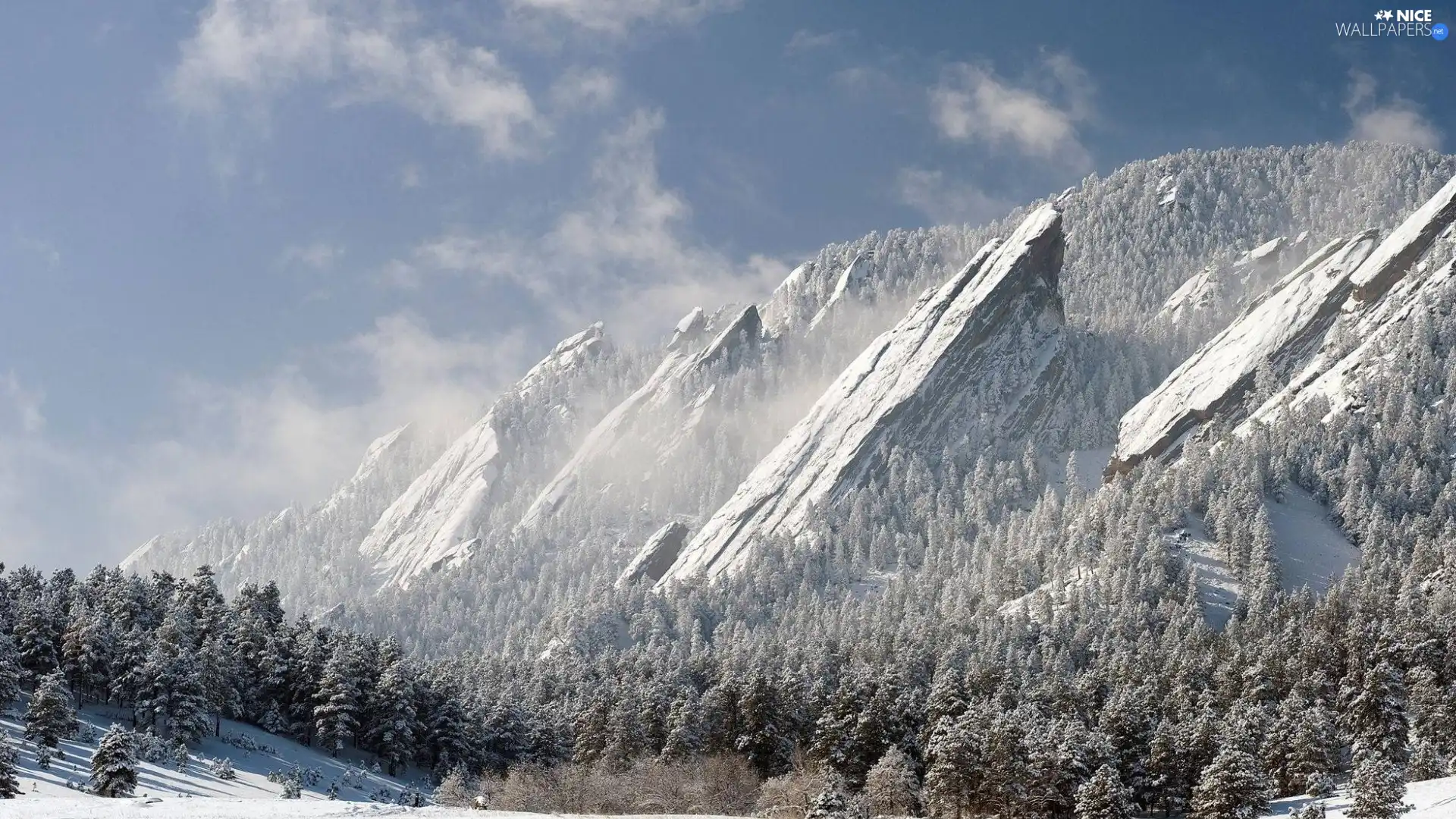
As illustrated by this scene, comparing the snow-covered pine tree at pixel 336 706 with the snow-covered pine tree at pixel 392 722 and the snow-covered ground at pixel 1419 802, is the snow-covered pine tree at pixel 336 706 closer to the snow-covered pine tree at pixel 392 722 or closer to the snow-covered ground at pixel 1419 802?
the snow-covered pine tree at pixel 392 722

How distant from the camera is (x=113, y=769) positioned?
72.4 m

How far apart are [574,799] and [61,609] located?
2276 inches

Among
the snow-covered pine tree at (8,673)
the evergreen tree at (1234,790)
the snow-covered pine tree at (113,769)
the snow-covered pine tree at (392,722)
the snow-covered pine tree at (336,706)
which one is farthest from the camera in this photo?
the snow-covered pine tree at (392,722)

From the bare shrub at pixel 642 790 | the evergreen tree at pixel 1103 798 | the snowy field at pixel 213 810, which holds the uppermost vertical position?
the evergreen tree at pixel 1103 798

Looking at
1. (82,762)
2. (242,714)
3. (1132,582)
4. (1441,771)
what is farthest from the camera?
(1132,582)

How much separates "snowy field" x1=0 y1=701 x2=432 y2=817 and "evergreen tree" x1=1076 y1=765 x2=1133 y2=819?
4805 cm

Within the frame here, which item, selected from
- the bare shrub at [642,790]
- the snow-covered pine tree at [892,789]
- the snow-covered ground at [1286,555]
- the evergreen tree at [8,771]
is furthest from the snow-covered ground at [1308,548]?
the evergreen tree at [8,771]

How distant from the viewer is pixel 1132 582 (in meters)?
172

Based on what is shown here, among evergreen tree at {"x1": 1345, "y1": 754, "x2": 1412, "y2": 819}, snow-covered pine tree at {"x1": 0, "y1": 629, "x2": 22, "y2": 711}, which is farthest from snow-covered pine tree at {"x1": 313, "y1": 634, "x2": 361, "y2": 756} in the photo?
evergreen tree at {"x1": 1345, "y1": 754, "x2": 1412, "y2": 819}

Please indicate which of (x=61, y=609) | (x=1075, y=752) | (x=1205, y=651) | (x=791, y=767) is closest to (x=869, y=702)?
(x=791, y=767)

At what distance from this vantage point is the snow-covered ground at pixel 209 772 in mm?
68062

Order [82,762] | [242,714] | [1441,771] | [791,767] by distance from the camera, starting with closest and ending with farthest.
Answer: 1. [82,762]
2. [1441,771]
3. [791,767]
4. [242,714]

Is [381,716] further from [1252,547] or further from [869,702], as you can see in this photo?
[1252,547]

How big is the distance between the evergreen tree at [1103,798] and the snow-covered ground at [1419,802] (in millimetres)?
9756
